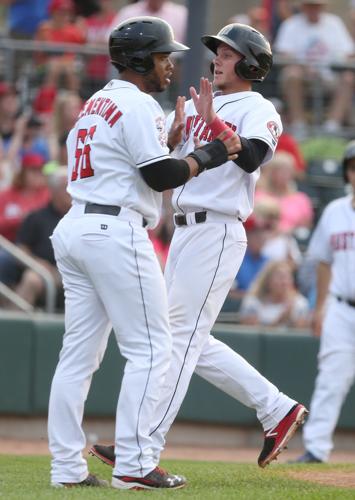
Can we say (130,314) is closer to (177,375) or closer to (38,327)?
(177,375)

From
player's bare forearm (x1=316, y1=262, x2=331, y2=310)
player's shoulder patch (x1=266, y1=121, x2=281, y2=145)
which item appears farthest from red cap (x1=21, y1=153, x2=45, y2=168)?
player's shoulder patch (x1=266, y1=121, x2=281, y2=145)

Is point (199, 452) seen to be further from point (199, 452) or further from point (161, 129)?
point (161, 129)

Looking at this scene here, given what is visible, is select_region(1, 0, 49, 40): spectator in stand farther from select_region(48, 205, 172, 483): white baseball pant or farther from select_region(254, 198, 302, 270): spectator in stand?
select_region(48, 205, 172, 483): white baseball pant

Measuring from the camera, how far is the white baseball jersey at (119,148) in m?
5.21

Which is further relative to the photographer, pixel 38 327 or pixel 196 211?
pixel 38 327

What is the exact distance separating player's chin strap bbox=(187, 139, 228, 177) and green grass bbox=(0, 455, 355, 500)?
4.62ft

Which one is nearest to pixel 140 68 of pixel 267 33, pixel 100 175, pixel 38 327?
pixel 100 175

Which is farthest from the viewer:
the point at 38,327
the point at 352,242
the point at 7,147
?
the point at 7,147

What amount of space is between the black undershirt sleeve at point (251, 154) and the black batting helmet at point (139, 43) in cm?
52

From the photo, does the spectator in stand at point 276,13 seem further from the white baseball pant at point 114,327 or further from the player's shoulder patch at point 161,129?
the white baseball pant at point 114,327

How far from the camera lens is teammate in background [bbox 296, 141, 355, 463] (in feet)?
26.9

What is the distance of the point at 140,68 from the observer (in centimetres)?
543

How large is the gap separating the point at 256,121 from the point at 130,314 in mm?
1123

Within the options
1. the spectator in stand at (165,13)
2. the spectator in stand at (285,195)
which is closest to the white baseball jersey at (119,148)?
the spectator in stand at (285,195)
